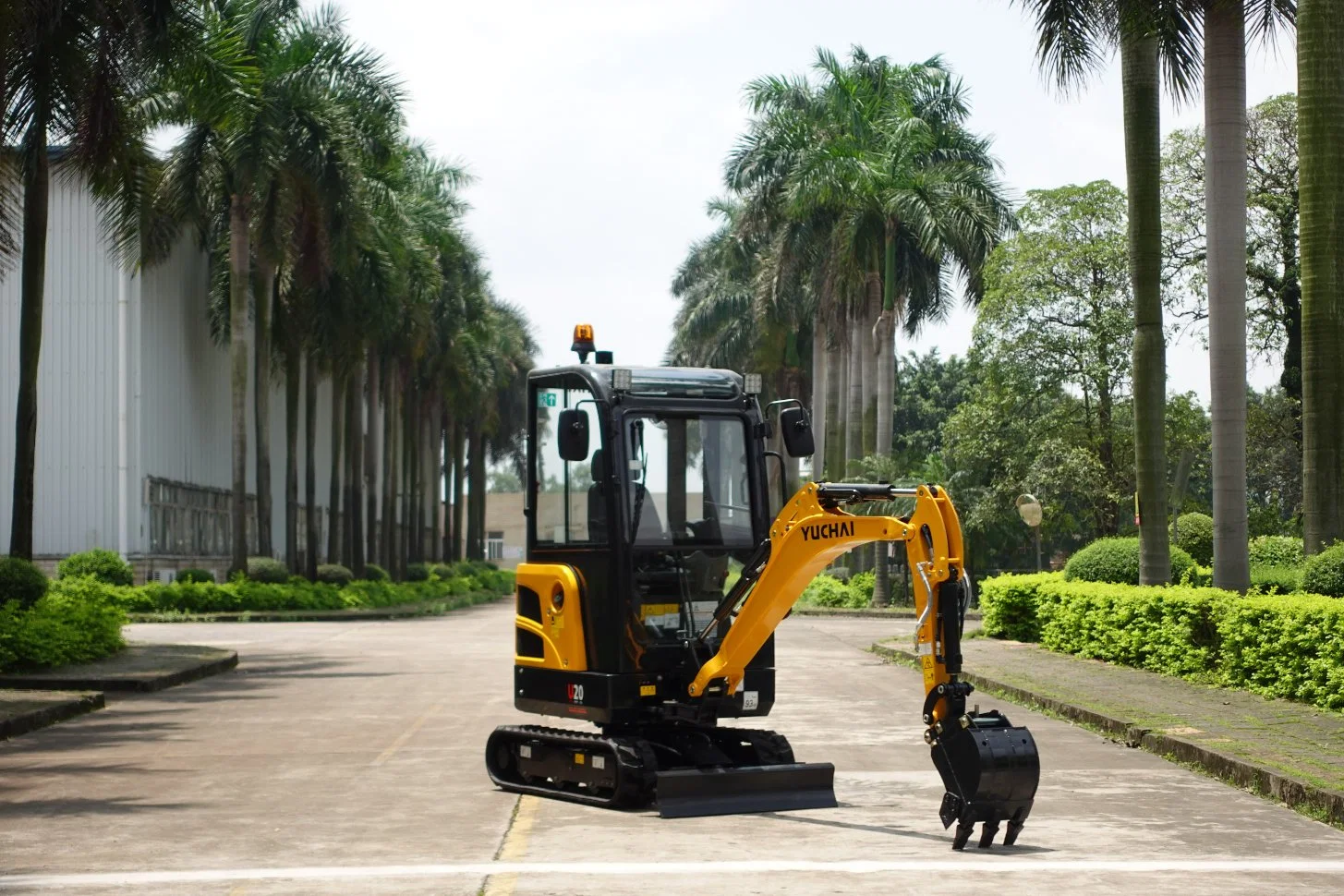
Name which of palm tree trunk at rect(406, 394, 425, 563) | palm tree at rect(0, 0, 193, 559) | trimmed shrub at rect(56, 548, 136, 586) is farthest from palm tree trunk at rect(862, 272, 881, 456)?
palm tree at rect(0, 0, 193, 559)

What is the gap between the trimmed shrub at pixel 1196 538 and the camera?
1341 inches

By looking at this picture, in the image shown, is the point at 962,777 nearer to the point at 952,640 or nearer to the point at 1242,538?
the point at 952,640

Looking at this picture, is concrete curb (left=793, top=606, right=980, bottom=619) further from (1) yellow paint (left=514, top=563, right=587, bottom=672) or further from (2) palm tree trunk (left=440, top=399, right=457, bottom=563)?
(2) palm tree trunk (left=440, top=399, right=457, bottom=563)

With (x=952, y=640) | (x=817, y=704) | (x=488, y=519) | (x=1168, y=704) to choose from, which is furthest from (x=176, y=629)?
(x=488, y=519)

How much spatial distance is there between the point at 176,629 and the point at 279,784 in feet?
85.7

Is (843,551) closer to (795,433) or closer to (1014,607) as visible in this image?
(795,433)

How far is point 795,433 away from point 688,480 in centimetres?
98

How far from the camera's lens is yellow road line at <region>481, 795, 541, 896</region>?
838cm

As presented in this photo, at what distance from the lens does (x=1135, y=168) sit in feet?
76.2

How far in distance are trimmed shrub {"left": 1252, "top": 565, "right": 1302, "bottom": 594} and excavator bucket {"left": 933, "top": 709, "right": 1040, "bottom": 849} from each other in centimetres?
1353

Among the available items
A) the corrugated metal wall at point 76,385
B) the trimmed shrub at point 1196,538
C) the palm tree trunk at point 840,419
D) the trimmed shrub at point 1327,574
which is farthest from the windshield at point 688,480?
the palm tree trunk at point 840,419

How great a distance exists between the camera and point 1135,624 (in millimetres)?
22719

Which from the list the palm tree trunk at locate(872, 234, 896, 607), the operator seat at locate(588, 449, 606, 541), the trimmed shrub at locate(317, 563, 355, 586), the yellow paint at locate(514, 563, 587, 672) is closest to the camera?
the operator seat at locate(588, 449, 606, 541)

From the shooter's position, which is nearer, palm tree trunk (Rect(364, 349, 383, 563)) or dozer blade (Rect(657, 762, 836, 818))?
dozer blade (Rect(657, 762, 836, 818))
